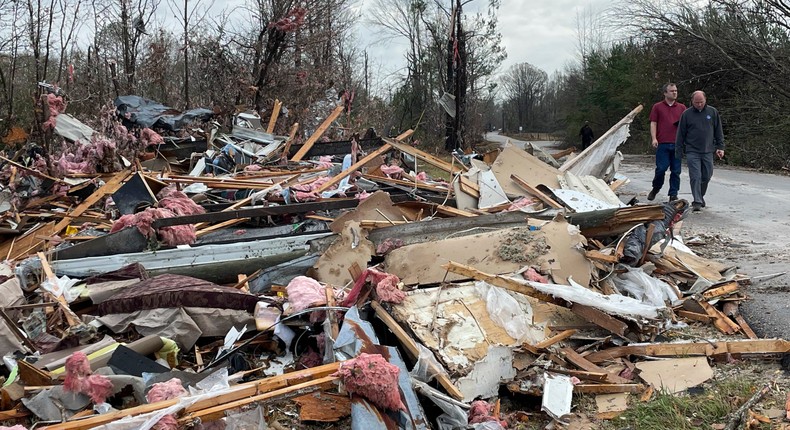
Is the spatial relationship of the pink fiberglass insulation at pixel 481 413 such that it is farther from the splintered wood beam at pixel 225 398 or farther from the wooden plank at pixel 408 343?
the splintered wood beam at pixel 225 398

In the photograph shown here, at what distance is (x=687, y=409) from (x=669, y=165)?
6.02 metres

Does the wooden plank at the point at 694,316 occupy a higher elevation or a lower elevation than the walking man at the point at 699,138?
lower

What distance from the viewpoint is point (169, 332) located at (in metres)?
3.73

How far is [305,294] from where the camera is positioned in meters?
4.06

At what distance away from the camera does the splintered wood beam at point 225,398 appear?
8.41ft

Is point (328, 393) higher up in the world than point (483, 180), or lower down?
lower down

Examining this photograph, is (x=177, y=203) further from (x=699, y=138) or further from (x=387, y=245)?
(x=699, y=138)

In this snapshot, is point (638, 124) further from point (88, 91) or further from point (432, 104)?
point (88, 91)

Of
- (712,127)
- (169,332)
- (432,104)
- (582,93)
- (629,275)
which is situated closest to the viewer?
(169,332)

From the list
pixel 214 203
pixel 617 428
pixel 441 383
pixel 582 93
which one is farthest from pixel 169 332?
pixel 582 93

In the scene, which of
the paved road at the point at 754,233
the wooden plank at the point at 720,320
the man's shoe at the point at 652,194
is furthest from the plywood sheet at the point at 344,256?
the man's shoe at the point at 652,194

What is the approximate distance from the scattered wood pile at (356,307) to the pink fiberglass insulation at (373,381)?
10 mm

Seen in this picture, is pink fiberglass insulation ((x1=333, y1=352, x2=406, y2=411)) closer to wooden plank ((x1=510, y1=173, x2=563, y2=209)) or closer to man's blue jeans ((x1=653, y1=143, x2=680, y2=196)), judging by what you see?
wooden plank ((x1=510, y1=173, x2=563, y2=209))

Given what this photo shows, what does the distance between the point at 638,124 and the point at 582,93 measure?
10542 millimetres
